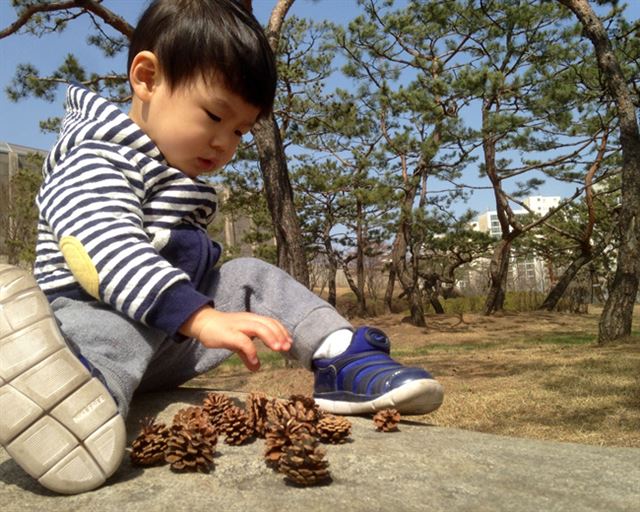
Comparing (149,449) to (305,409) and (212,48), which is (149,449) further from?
(212,48)

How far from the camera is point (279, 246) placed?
455 cm

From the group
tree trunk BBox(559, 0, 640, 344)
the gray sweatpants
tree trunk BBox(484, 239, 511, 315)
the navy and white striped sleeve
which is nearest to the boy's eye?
the navy and white striped sleeve

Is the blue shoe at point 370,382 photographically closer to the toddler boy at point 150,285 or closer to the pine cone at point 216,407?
the toddler boy at point 150,285

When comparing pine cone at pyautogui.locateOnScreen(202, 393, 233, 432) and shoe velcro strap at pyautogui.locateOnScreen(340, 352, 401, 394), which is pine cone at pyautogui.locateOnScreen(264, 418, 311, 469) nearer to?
pine cone at pyautogui.locateOnScreen(202, 393, 233, 432)

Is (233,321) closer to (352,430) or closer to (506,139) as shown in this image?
(352,430)

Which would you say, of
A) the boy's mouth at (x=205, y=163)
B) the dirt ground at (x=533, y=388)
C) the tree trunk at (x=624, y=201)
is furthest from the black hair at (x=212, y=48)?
the tree trunk at (x=624, y=201)

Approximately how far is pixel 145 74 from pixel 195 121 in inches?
6.9

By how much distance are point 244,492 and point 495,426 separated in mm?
1971

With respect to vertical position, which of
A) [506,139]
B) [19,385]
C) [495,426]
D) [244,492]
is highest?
[506,139]

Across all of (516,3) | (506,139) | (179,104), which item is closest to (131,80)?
(179,104)

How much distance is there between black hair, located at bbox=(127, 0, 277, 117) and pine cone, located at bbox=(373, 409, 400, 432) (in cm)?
70

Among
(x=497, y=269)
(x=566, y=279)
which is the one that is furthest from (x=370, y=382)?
(x=566, y=279)

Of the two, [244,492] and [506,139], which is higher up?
[506,139]

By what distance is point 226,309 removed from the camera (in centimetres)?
134
